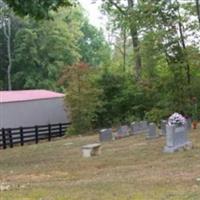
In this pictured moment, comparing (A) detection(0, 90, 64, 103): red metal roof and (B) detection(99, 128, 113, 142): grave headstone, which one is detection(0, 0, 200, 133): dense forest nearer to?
(A) detection(0, 90, 64, 103): red metal roof

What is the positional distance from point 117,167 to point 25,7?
473cm

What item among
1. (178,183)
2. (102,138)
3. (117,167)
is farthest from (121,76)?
(178,183)

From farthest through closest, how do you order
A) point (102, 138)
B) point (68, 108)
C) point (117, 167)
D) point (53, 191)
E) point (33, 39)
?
point (33, 39), point (68, 108), point (102, 138), point (117, 167), point (53, 191)

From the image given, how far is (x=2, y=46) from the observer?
179 feet

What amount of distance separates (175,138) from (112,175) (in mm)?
4140

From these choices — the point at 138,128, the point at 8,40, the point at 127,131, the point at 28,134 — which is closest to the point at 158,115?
the point at 138,128

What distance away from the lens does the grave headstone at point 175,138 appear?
44.4ft

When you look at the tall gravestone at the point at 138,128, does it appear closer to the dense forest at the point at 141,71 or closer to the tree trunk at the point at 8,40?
the dense forest at the point at 141,71

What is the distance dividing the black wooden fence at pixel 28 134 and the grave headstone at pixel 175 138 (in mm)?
12707

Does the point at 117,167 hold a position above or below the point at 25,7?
below

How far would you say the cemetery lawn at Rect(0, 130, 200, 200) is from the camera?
7.27 meters

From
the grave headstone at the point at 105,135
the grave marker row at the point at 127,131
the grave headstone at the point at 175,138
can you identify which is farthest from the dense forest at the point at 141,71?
the grave headstone at the point at 175,138

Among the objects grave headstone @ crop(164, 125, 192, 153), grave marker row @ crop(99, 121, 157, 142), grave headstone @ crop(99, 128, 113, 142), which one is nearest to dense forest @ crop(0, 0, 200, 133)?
grave marker row @ crop(99, 121, 157, 142)

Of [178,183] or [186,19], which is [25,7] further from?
[186,19]
